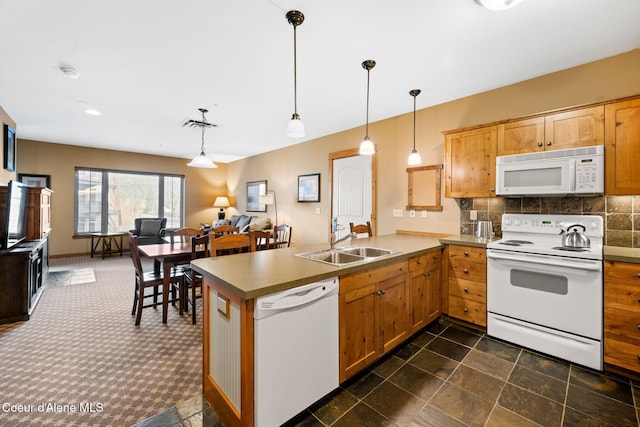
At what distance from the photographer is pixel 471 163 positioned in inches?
117

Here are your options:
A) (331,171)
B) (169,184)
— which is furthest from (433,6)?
(169,184)

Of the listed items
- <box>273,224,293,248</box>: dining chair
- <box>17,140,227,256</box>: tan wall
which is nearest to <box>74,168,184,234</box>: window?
<box>17,140,227,256</box>: tan wall

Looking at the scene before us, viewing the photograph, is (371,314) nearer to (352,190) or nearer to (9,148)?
(352,190)

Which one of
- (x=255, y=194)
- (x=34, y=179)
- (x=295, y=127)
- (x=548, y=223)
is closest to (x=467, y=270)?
(x=548, y=223)

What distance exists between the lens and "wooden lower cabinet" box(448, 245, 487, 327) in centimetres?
262

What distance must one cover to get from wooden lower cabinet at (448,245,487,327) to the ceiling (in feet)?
5.89

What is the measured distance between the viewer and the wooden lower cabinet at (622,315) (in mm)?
1922

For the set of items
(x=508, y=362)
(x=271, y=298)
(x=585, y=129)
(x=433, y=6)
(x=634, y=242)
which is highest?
(x=433, y=6)

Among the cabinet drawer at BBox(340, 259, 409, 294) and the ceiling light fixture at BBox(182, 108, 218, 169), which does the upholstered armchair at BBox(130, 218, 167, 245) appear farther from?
the cabinet drawer at BBox(340, 259, 409, 294)

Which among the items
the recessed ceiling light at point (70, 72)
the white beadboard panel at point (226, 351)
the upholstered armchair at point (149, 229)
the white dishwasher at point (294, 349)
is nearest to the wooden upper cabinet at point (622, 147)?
the white dishwasher at point (294, 349)

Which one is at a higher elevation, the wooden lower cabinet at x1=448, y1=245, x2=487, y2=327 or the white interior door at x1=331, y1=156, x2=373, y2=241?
the white interior door at x1=331, y1=156, x2=373, y2=241

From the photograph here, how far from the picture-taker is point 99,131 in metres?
5.09

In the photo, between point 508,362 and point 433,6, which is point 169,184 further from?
point 508,362

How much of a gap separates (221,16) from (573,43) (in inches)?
109
